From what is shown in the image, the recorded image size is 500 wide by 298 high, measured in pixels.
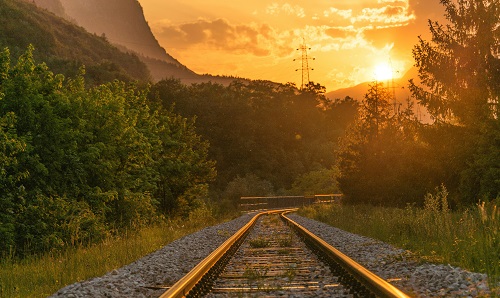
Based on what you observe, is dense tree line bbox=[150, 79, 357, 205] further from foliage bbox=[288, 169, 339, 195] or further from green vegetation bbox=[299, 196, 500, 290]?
green vegetation bbox=[299, 196, 500, 290]

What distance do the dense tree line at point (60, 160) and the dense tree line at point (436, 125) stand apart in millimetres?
15849

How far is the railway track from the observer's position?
25.7 ft

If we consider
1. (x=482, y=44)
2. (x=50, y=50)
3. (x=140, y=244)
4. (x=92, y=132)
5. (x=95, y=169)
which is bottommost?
(x=140, y=244)

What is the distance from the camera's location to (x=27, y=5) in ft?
372

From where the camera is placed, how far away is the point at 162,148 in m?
30.5

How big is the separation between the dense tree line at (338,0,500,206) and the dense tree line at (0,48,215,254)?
52.0 ft

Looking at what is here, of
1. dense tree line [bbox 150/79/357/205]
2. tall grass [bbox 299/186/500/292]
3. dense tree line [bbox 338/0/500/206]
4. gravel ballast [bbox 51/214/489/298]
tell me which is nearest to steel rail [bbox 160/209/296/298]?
gravel ballast [bbox 51/214/489/298]

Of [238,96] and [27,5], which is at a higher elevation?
[27,5]

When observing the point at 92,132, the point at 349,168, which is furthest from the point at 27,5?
the point at 92,132

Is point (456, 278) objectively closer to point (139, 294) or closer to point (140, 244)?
point (139, 294)

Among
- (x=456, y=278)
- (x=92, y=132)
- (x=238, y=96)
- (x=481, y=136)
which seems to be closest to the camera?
(x=456, y=278)

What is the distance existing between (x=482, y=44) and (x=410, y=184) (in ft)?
33.6

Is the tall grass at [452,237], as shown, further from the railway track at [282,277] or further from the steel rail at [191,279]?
the steel rail at [191,279]

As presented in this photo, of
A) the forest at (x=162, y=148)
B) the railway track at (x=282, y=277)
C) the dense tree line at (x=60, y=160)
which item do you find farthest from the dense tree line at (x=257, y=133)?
the railway track at (x=282, y=277)
